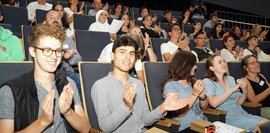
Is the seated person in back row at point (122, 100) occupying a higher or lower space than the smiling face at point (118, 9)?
lower

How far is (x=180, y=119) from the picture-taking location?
1.72 m

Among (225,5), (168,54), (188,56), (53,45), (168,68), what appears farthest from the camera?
(225,5)

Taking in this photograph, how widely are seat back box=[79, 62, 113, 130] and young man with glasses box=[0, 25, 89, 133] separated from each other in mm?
304

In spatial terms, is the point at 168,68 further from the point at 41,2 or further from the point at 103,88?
the point at 41,2

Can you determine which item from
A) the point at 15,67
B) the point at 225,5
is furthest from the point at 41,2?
the point at 225,5

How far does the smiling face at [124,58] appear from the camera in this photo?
144 cm

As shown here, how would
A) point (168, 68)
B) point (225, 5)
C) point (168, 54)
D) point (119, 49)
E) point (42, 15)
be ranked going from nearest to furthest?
point (119, 49) → point (168, 68) → point (168, 54) → point (42, 15) → point (225, 5)

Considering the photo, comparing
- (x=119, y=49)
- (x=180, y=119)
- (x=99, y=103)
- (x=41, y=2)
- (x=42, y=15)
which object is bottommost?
(x=180, y=119)

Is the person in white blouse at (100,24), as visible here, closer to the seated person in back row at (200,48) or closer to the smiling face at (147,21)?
the smiling face at (147,21)

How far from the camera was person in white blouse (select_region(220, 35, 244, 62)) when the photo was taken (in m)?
3.24

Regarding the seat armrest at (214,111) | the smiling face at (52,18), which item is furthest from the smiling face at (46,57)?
the smiling face at (52,18)

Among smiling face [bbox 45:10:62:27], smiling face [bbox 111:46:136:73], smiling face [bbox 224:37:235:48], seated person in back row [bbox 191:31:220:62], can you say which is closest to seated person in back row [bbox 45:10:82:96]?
smiling face [bbox 45:10:62:27]

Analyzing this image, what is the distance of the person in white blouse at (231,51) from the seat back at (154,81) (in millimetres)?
1574

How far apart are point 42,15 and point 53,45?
2301mm
